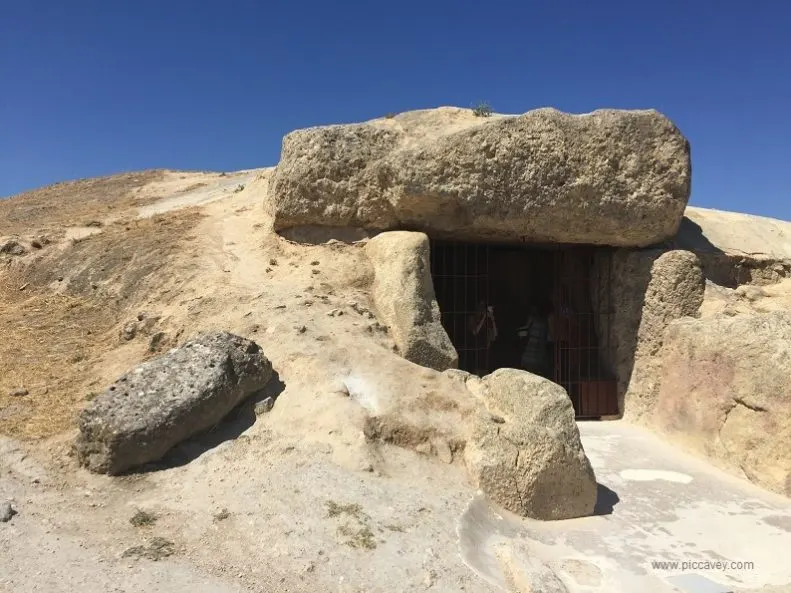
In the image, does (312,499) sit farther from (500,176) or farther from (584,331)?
(584,331)

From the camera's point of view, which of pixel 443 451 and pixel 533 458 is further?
pixel 443 451

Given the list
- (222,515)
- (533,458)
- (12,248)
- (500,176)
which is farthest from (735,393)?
(12,248)

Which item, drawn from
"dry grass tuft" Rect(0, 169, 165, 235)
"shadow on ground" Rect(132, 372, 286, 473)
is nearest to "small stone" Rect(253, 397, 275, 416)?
"shadow on ground" Rect(132, 372, 286, 473)

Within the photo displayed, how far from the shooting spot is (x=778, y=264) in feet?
30.8

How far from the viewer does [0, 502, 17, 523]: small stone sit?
12.6ft

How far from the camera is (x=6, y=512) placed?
389cm

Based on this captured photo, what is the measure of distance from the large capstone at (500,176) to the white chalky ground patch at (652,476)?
307 cm

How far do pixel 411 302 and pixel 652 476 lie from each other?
9.72 feet

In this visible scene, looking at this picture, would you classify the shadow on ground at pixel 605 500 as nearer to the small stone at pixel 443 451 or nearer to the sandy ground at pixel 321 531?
the sandy ground at pixel 321 531

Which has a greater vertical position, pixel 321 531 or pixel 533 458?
pixel 533 458

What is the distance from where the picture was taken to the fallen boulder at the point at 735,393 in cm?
596

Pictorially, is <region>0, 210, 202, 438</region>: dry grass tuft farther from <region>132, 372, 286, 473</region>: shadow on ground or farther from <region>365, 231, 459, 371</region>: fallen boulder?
<region>365, 231, 459, 371</region>: fallen boulder

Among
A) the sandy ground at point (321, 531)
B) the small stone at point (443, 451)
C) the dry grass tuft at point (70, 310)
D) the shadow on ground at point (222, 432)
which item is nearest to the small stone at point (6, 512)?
the sandy ground at point (321, 531)

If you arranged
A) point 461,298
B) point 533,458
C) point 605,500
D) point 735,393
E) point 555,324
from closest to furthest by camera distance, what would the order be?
point 533,458
point 605,500
point 735,393
point 555,324
point 461,298
